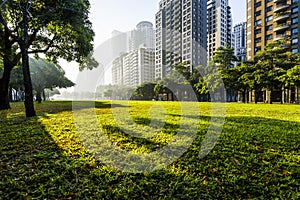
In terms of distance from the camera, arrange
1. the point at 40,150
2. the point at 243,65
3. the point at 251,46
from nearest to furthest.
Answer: the point at 40,150
the point at 243,65
the point at 251,46

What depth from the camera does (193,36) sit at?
7238cm

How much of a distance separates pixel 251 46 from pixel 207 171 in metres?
48.7

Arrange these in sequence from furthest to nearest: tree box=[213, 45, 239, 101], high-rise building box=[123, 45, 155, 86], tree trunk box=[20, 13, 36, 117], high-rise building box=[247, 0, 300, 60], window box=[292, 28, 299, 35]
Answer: high-rise building box=[123, 45, 155, 86]
high-rise building box=[247, 0, 300, 60]
window box=[292, 28, 299, 35]
tree box=[213, 45, 239, 101]
tree trunk box=[20, 13, 36, 117]

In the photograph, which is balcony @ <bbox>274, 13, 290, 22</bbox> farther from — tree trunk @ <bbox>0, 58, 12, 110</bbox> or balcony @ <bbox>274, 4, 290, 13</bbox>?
tree trunk @ <bbox>0, 58, 12, 110</bbox>

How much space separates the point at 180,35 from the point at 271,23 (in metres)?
40.2

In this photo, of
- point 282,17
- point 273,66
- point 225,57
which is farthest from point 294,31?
point 225,57

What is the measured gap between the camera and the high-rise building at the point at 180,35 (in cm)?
7175

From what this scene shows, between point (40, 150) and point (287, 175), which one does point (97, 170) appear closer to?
point (40, 150)

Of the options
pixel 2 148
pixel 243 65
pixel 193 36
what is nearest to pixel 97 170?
pixel 2 148

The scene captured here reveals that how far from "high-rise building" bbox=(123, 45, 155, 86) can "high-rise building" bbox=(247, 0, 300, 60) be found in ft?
103

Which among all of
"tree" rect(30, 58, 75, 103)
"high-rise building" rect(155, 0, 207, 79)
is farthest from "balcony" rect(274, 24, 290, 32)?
"tree" rect(30, 58, 75, 103)

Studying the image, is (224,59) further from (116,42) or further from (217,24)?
(217,24)

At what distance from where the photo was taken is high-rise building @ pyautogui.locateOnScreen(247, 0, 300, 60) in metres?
36.1

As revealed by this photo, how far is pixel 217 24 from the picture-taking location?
77938mm
